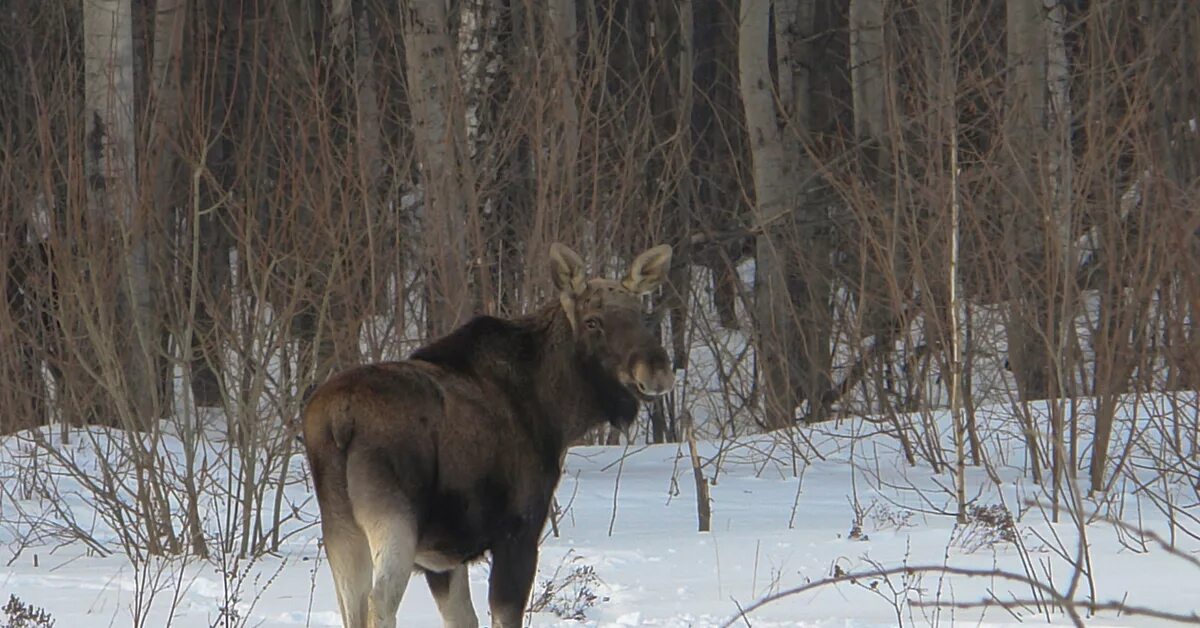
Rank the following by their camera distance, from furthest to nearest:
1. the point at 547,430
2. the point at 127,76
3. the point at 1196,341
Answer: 1. the point at 127,76
2. the point at 1196,341
3. the point at 547,430

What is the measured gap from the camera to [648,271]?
6.50 metres

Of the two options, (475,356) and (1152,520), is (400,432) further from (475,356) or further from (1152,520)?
(1152,520)

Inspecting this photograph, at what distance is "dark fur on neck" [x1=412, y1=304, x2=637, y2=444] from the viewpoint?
242 inches

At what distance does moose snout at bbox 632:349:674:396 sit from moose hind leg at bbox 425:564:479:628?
95 cm

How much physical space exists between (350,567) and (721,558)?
3.65 m

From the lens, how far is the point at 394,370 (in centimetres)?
562

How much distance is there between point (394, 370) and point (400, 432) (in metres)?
0.30

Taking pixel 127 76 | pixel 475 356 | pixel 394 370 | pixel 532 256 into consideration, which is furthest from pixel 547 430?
pixel 127 76

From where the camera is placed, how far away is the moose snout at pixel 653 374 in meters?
5.98

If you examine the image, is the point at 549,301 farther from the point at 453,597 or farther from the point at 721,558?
the point at 453,597

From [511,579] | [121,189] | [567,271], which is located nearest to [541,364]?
[567,271]

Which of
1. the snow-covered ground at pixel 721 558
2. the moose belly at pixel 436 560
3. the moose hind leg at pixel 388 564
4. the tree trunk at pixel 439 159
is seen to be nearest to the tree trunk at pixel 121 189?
the snow-covered ground at pixel 721 558

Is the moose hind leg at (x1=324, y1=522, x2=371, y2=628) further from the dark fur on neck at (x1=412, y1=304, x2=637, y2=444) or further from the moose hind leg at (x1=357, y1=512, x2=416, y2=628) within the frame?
the dark fur on neck at (x1=412, y1=304, x2=637, y2=444)

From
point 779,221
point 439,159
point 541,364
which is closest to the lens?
point 541,364
